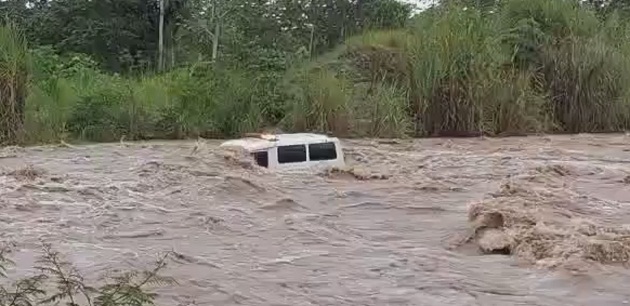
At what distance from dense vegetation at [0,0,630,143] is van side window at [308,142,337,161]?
575cm

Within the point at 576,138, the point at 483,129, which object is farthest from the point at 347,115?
the point at 576,138

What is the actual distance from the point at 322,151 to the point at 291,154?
53cm

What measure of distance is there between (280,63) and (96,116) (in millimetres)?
4655

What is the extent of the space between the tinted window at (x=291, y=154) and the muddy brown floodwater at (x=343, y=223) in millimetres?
295

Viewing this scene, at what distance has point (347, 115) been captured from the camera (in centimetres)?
2066

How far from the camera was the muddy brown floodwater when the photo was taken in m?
8.04

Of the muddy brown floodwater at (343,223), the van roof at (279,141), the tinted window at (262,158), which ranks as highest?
the van roof at (279,141)

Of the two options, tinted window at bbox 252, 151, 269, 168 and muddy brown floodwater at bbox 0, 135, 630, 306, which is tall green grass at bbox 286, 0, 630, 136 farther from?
tinted window at bbox 252, 151, 269, 168

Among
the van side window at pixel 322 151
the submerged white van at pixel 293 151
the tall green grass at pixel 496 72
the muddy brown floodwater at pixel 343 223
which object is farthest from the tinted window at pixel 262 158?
the tall green grass at pixel 496 72

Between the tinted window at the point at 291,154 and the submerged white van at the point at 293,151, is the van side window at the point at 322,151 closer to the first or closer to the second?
the submerged white van at the point at 293,151

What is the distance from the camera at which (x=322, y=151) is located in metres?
14.6

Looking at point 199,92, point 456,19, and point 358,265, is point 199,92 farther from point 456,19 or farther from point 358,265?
point 358,265

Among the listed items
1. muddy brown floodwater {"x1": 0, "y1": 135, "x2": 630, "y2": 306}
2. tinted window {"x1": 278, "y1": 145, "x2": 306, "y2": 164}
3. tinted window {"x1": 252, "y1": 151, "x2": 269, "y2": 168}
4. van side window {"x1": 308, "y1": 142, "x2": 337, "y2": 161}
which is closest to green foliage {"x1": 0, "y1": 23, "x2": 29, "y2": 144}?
muddy brown floodwater {"x1": 0, "y1": 135, "x2": 630, "y2": 306}

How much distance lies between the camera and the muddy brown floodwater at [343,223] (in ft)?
26.4
